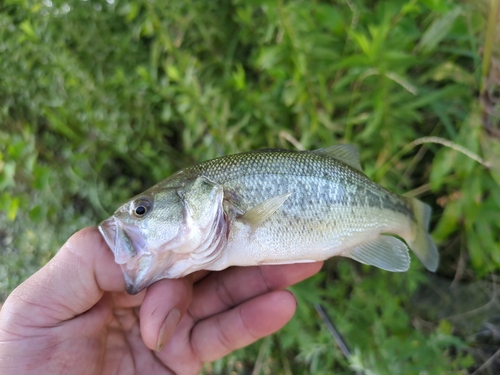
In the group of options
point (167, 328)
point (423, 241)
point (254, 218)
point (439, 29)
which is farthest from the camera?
point (439, 29)

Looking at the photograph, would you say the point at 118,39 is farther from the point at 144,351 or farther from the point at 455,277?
the point at 455,277

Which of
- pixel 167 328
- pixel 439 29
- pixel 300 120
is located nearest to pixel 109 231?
pixel 167 328

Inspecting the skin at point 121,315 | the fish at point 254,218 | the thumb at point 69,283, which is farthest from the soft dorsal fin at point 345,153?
the thumb at point 69,283

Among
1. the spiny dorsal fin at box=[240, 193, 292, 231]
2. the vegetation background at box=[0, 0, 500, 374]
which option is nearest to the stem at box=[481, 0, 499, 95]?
the vegetation background at box=[0, 0, 500, 374]

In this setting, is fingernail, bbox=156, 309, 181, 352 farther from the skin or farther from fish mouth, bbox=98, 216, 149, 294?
fish mouth, bbox=98, 216, 149, 294

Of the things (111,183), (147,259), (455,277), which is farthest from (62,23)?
(455,277)

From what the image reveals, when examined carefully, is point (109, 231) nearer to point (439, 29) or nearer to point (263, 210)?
point (263, 210)

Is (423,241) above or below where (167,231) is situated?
below
